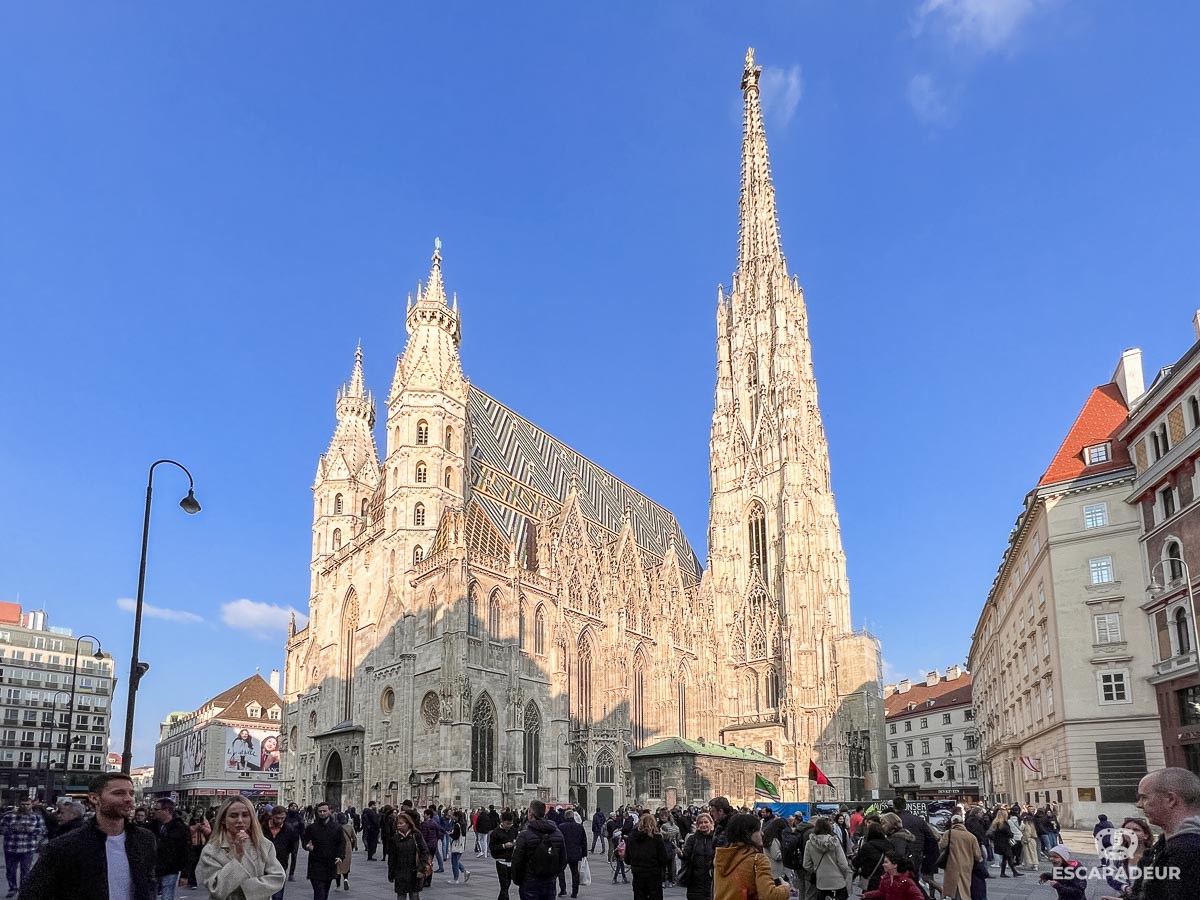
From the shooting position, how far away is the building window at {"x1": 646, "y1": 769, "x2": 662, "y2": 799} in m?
57.1

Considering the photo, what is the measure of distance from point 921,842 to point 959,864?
3.22ft

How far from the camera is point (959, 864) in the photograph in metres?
12.3

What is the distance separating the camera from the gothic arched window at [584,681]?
57.9 m

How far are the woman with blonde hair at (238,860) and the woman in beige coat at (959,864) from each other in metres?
9.66

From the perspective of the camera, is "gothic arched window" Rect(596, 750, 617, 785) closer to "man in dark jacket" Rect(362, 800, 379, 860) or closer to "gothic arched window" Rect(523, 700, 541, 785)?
"gothic arched window" Rect(523, 700, 541, 785)

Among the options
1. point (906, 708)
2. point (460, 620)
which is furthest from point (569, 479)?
point (906, 708)

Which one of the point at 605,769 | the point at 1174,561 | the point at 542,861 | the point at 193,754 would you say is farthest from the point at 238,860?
the point at 193,754

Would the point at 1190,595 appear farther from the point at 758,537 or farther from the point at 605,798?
the point at 758,537

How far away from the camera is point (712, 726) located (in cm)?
6781

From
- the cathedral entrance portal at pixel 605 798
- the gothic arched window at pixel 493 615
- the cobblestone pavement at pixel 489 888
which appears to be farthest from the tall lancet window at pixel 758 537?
the cobblestone pavement at pixel 489 888

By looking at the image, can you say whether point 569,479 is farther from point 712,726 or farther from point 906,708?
point 906,708

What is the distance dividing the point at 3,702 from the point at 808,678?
7167 centimetres

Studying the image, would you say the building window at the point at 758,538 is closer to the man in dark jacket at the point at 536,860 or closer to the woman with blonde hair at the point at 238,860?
the man in dark jacket at the point at 536,860

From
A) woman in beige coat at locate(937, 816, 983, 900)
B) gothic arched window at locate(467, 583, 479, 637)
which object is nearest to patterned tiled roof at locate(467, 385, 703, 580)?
gothic arched window at locate(467, 583, 479, 637)
